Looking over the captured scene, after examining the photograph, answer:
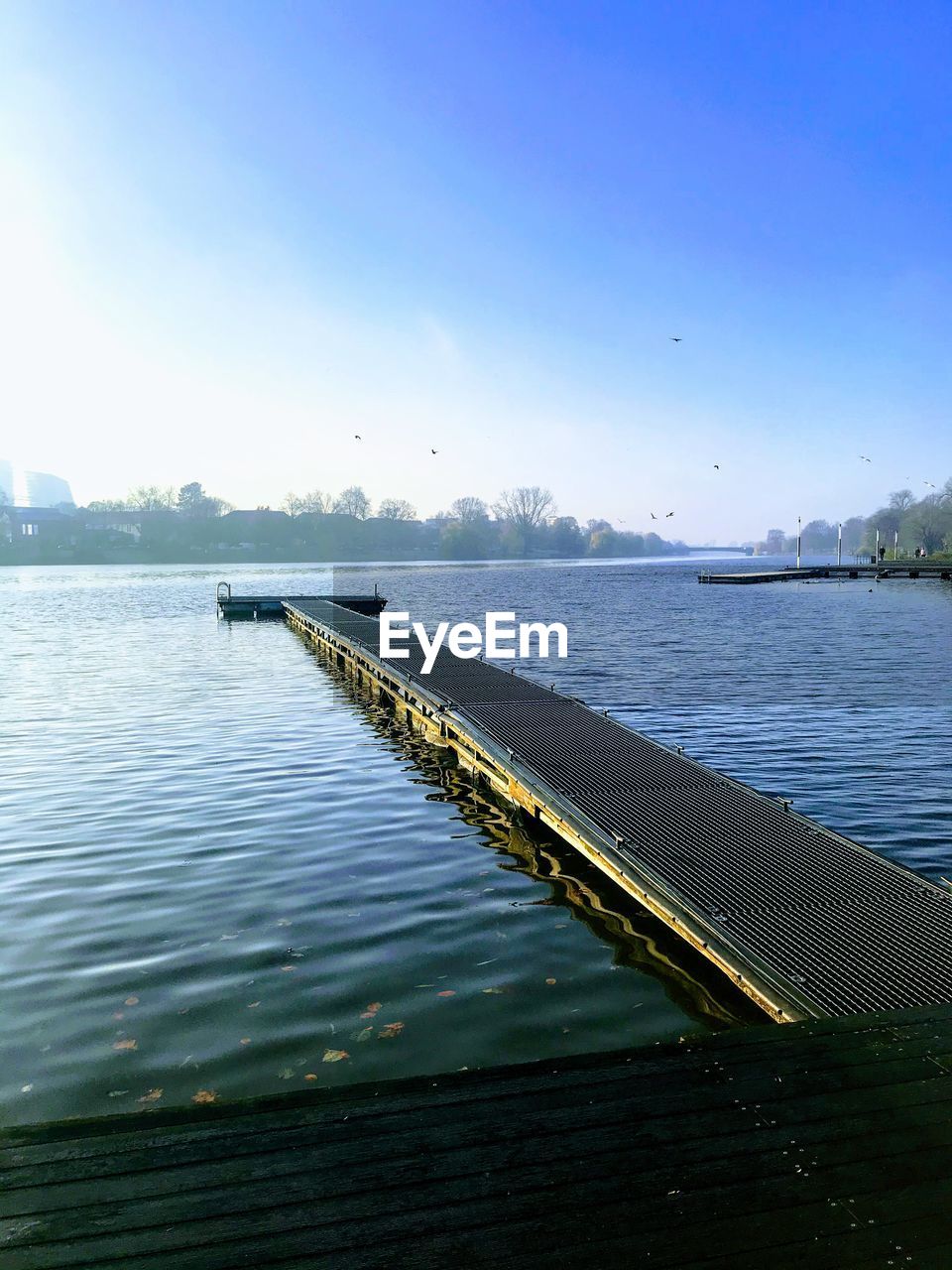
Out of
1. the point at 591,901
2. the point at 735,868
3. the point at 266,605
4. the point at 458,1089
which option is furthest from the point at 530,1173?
the point at 266,605

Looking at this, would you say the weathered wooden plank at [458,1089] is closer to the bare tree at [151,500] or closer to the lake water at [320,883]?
the lake water at [320,883]

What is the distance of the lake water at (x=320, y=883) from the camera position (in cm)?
591

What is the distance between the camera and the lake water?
591cm

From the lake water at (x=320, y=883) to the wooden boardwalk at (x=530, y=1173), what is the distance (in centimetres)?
165

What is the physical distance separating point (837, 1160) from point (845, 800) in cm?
895

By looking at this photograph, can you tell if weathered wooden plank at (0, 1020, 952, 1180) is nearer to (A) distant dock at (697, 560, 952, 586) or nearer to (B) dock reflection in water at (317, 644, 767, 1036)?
(B) dock reflection in water at (317, 644, 767, 1036)

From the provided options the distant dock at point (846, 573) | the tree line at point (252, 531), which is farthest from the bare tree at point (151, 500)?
the distant dock at point (846, 573)

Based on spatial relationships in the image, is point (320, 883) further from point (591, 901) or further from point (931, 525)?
point (931, 525)

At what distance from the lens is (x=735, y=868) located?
762 cm

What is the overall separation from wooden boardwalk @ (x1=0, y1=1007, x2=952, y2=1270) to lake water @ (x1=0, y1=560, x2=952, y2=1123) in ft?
5.40

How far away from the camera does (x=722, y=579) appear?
285 ft

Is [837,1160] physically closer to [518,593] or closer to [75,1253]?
[75,1253]

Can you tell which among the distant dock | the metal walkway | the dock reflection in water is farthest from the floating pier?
the distant dock

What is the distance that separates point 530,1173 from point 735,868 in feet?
15.2
